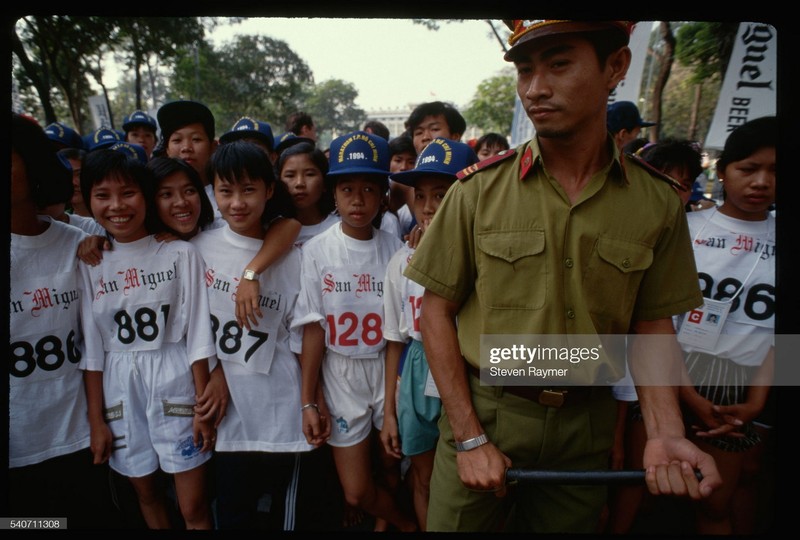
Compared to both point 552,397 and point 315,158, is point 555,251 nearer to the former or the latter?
point 552,397

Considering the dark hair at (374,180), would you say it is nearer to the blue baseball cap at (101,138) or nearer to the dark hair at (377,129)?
the dark hair at (377,129)

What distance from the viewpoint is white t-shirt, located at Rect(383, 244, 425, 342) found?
6.59 ft

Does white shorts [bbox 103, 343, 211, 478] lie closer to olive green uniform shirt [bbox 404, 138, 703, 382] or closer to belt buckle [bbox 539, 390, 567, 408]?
olive green uniform shirt [bbox 404, 138, 703, 382]

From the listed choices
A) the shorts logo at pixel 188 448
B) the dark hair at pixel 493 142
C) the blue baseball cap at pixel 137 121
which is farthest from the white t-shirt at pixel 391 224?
the blue baseball cap at pixel 137 121

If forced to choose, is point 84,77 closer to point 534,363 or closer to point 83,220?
point 83,220

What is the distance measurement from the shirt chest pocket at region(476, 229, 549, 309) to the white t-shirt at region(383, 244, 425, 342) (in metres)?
0.59

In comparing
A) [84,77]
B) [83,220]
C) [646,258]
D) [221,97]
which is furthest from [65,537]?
[221,97]

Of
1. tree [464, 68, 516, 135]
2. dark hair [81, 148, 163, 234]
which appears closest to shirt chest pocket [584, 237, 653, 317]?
dark hair [81, 148, 163, 234]

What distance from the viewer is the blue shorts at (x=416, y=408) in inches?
79.0

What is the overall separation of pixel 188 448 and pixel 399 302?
1.17 meters

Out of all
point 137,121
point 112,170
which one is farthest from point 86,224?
point 137,121

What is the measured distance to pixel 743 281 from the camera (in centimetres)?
198

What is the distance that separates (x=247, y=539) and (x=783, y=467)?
1994 millimetres

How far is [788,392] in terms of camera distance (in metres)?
1.64
